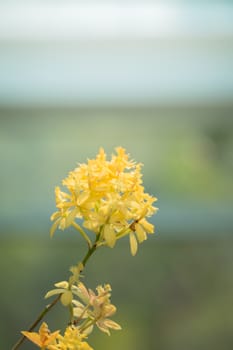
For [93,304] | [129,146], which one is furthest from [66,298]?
[129,146]

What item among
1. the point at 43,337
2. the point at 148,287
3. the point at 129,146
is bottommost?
the point at 43,337

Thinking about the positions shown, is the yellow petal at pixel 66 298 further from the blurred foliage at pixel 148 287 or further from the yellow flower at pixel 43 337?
the blurred foliage at pixel 148 287

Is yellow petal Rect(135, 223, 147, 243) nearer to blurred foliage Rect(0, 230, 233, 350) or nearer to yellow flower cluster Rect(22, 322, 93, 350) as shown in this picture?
yellow flower cluster Rect(22, 322, 93, 350)

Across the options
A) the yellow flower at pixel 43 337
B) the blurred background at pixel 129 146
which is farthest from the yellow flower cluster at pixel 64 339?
the blurred background at pixel 129 146

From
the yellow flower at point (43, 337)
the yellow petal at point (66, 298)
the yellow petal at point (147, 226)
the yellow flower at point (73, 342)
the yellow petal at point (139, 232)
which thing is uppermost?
the yellow petal at point (147, 226)

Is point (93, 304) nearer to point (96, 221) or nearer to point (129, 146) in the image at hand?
point (96, 221)

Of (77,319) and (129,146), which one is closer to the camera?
(77,319)
